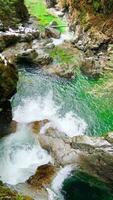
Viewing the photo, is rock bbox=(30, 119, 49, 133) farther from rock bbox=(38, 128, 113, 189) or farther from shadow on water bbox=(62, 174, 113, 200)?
shadow on water bbox=(62, 174, 113, 200)

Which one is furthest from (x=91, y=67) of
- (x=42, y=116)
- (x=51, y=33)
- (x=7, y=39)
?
(x=7, y=39)

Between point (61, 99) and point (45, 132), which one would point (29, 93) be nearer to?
point (61, 99)

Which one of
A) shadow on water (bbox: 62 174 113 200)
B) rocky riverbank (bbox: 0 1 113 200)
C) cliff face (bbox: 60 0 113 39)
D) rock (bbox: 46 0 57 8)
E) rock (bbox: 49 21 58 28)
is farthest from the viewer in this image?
rock (bbox: 46 0 57 8)

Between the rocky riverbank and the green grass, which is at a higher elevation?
the green grass

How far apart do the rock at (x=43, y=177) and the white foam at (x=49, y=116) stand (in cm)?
303

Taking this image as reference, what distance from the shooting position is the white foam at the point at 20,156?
66.6 ft

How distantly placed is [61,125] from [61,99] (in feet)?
8.95

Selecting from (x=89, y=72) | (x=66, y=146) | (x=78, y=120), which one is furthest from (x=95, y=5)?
(x=66, y=146)

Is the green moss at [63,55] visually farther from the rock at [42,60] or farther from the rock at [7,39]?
the rock at [7,39]

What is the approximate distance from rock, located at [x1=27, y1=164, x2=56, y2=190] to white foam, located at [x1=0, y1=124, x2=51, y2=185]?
439 millimetres

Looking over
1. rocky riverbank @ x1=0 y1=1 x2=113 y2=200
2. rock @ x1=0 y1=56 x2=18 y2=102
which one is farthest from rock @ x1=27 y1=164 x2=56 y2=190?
rock @ x1=0 y1=56 x2=18 y2=102

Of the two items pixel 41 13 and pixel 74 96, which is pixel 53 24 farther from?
pixel 74 96

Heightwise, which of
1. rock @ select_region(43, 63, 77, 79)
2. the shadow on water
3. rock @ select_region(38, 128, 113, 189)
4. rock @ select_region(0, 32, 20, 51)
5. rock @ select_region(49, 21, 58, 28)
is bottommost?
the shadow on water

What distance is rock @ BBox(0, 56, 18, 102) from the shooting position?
21250mm
